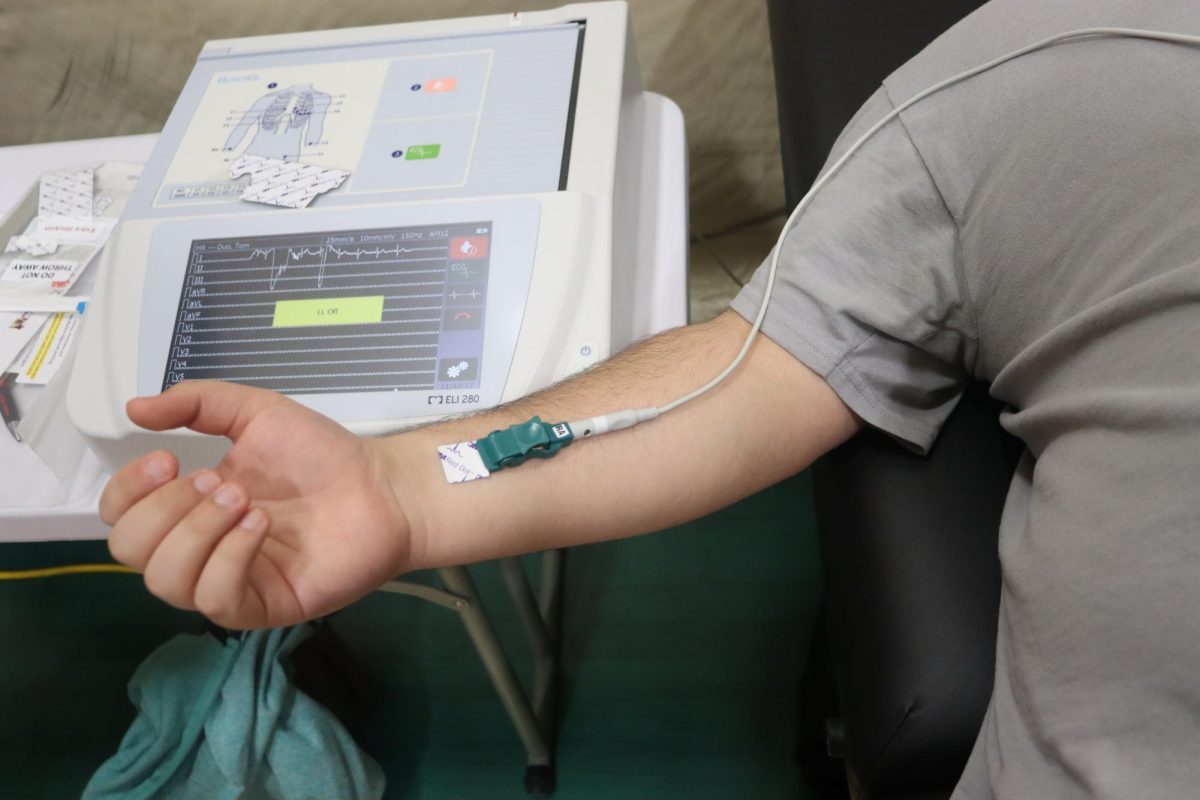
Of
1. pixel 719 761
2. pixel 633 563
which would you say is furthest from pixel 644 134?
pixel 719 761

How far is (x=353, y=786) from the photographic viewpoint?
107 centimetres

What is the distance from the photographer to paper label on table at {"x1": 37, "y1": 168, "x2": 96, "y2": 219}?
915mm

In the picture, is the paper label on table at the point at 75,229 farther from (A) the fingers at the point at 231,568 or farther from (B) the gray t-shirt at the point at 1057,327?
(B) the gray t-shirt at the point at 1057,327

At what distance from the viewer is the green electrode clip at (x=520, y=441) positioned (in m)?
0.62

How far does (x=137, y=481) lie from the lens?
0.54 metres

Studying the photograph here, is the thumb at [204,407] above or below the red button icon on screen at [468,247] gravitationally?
below

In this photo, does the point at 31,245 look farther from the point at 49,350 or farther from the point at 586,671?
the point at 586,671

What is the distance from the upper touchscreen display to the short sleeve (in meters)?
0.22

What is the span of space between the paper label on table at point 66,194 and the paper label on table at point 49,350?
0.14 metres

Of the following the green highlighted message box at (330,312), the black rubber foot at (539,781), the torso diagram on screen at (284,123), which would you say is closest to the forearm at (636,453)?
the green highlighted message box at (330,312)

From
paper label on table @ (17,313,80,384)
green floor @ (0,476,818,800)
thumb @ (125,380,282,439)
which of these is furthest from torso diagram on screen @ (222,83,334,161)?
green floor @ (0,476,818,800)

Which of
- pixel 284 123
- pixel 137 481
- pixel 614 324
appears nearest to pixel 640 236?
pixel 614 324

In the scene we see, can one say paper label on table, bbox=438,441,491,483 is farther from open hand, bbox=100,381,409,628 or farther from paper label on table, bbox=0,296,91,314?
paper label on table, bbox=0,296,91,314

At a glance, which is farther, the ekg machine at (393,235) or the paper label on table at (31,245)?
the paper label on table at (31,245)
